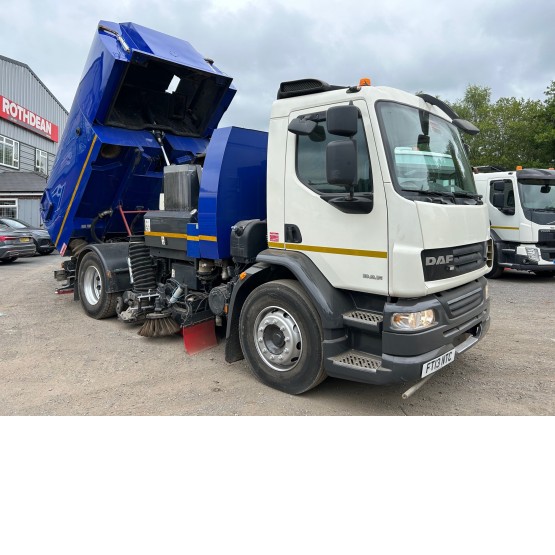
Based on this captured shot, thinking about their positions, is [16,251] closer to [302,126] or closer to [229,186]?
[229,186]

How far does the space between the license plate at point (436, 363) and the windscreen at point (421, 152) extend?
1298mm

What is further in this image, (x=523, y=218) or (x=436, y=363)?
(x=523, y=218)

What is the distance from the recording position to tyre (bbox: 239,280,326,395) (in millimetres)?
3898

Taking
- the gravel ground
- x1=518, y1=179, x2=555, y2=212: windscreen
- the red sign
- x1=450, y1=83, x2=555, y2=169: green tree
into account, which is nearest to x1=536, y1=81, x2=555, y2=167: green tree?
x1=450, y1=83, x2=555, y2=169: green tree

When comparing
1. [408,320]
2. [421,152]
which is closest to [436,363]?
[408,320]

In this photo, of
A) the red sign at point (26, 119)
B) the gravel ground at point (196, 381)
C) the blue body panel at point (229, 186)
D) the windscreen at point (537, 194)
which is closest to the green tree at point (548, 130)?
the windscreen at point (537, 194)

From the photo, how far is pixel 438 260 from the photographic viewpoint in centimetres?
361

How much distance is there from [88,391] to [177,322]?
1708mm

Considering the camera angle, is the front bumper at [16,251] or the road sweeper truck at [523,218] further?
the front bumper at [16,251]

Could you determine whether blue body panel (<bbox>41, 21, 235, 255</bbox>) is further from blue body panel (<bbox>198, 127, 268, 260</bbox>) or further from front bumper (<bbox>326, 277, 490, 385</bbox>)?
front bumper (<bbox>326, 277, 490, 385</bbox>)

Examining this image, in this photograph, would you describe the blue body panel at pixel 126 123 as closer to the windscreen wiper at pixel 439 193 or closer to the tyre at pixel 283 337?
the tyre at pixel 283 337

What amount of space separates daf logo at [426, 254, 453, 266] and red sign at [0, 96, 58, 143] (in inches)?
1165

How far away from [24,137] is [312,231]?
31.6m

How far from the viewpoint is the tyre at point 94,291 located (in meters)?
6.57
